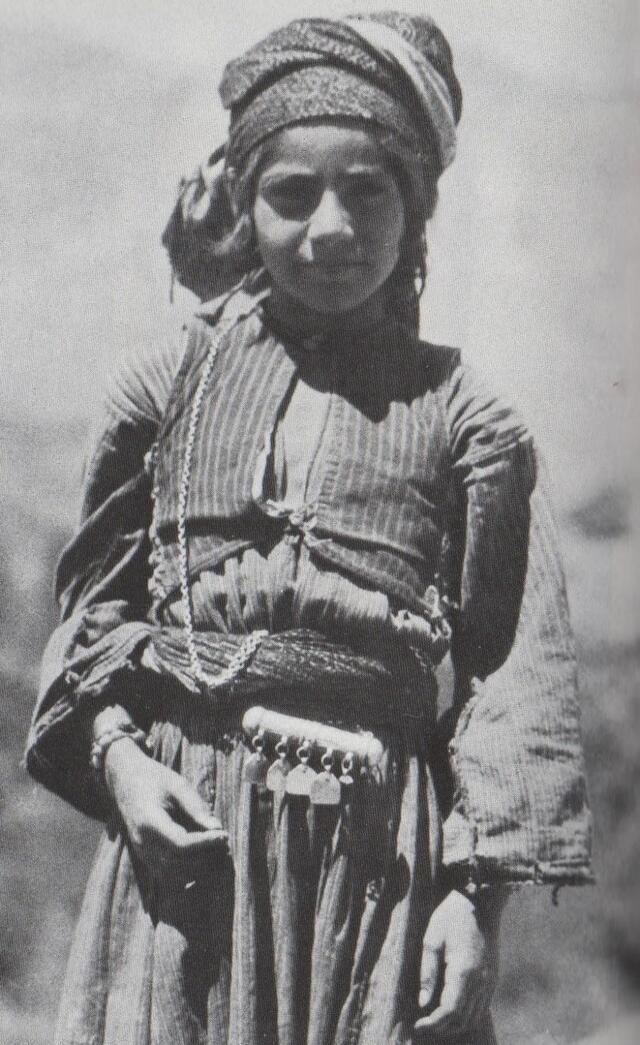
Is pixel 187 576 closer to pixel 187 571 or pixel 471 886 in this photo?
pixel 187 571

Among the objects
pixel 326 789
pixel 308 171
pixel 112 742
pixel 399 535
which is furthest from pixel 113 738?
pixel 308 171

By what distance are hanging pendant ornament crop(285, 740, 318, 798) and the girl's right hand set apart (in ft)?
0.25

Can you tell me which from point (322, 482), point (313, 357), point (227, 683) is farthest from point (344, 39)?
point (227, 683)

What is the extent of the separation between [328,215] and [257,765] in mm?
518

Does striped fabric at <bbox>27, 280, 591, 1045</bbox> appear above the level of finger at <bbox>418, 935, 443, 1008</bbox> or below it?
above

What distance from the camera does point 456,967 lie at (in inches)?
59.6

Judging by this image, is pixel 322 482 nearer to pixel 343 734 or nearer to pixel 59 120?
pixel 343 734

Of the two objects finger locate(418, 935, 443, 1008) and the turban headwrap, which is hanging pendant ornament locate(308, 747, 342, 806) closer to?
finger locate(418, 935, 443, 1008)

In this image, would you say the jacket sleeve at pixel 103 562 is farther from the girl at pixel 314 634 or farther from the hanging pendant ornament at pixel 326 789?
the hanging pendant ornament at pixel 326 789

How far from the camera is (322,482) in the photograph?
156 centimetres

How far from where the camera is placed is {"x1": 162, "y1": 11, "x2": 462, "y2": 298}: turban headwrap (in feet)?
5.07

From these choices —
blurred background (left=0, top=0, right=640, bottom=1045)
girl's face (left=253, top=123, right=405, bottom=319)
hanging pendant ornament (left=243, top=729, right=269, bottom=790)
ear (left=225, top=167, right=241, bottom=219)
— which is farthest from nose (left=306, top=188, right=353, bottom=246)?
hanging pendant ornament (left=243, top=729, right=269, bottom=790)

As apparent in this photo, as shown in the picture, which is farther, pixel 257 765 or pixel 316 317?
pixel 316 317

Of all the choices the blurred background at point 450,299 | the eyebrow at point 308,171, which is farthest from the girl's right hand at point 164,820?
the eyebrow at point 308,171
